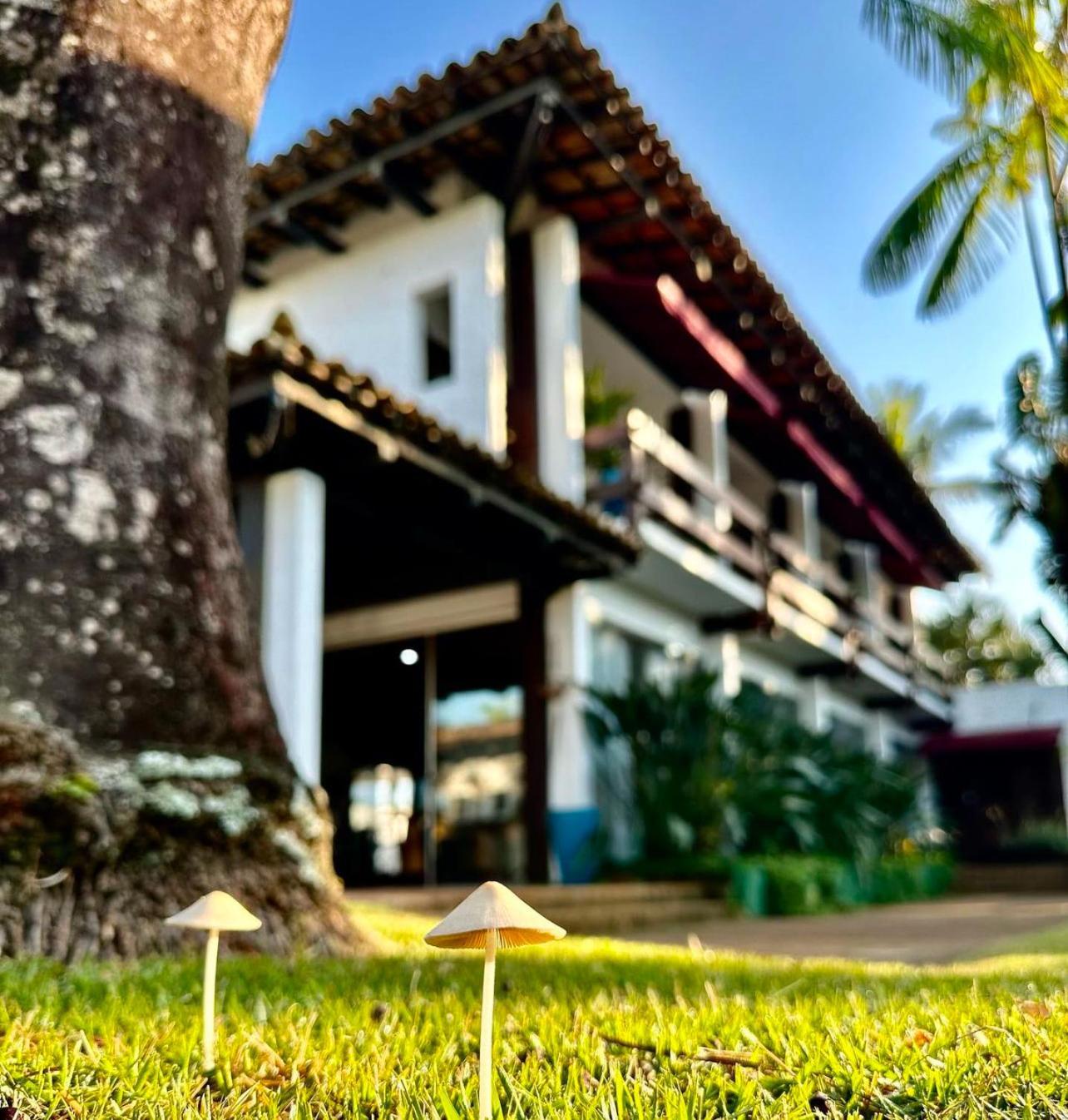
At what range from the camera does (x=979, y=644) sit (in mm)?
39125

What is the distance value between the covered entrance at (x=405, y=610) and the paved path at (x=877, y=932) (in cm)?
204

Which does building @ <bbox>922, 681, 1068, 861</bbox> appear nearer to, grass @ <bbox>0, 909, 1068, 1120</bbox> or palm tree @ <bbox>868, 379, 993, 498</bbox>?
palm tree @ <bbox>868, 379, 993, 498</bbox>

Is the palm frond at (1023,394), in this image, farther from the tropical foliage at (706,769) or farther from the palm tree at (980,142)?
the tropical foliage at (706,769)

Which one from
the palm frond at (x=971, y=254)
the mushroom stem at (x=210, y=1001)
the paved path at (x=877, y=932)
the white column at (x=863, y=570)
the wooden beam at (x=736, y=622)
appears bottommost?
the paved path at (x=877, y=932)

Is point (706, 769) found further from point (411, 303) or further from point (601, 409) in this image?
point (411, 303)

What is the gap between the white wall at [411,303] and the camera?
9.69 metres

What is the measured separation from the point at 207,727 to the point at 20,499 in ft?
2.83

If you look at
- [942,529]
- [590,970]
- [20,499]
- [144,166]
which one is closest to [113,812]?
[20,499]

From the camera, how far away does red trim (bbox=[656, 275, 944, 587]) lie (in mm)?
11125

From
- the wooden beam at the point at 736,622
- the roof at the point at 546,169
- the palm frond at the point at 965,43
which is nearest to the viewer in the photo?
the palm frond at the point at 965,43

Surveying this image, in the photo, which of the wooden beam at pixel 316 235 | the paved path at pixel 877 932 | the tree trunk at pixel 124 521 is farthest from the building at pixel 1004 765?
the tree trunk at pixel 124 521

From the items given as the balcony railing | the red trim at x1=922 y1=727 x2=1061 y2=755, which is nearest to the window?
the balcony railing

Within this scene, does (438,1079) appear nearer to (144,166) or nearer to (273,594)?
(144,166)

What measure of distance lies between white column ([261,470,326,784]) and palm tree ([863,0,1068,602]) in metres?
4.16
